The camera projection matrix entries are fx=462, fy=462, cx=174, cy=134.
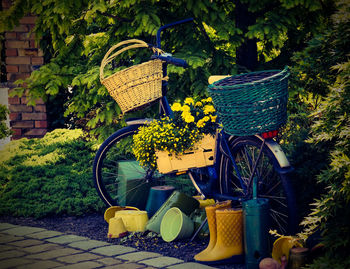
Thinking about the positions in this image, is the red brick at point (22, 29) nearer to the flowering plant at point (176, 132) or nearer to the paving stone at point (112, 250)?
the flowering plant at point (176, 132)

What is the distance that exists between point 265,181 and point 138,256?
4.12ft

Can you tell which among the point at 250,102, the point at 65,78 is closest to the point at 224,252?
the point at 250,102

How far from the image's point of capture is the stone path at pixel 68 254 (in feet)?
11.4

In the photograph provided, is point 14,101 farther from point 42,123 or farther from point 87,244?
point 87,244

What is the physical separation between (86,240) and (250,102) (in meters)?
1.98

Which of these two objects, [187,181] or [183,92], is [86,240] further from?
[183,92]

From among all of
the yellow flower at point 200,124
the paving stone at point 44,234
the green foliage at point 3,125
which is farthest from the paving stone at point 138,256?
the green foliage at point 3,125

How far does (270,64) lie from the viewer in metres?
5.63

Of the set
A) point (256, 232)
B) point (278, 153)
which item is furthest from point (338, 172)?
point (256, 232)

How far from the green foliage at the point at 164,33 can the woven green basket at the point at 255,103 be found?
1.47 m

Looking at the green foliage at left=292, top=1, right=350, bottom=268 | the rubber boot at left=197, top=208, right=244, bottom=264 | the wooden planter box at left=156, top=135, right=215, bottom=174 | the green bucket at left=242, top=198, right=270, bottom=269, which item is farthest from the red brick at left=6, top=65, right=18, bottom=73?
the green foliage at left=292, top=1, right=350, bottom=268

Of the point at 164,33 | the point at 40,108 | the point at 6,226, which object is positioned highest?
the point at 164,33

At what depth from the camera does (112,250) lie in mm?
3887

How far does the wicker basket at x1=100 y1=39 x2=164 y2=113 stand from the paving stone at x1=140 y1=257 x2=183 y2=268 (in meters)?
1.58
